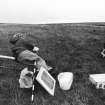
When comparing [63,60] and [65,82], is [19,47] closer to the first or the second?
[65,82]

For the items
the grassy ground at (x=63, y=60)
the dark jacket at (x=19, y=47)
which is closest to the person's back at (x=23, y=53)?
the dark jacket at (x=19, y=47)

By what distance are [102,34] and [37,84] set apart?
287 centimetres

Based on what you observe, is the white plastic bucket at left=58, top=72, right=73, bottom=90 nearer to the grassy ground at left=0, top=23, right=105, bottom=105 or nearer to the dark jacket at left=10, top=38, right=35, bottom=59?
the grassy ground at left=0, top=23, right=105, bottom=105

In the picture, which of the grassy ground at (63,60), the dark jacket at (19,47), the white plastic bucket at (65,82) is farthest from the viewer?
the dark jacket at (19,47)

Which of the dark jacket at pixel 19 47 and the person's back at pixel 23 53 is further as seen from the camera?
the dark jacket at pixel 19 47

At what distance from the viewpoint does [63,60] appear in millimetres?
4098

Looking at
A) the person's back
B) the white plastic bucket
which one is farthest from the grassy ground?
the person's back

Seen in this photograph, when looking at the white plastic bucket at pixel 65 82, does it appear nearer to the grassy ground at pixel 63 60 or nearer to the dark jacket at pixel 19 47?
the grassy ground at pixel 63 60

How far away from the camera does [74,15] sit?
18.6 ft

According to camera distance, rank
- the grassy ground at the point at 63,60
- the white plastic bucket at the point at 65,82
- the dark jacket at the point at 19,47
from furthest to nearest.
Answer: the dark jacket at the point at 19,47 < the white plastic bucket at the point at 65,82 < the grassy ground at the point at 63,60

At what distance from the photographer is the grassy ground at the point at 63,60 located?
118 inches

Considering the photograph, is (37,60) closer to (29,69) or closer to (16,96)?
(29,69)

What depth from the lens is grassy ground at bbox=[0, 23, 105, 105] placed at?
299 cm

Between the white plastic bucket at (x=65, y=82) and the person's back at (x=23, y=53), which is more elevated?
the person's back at (x=23, y=53)
